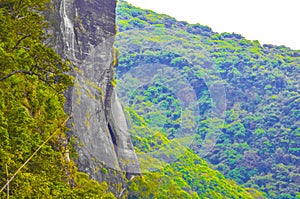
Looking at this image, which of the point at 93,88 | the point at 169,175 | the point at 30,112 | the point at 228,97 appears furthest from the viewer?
the point at 228,97

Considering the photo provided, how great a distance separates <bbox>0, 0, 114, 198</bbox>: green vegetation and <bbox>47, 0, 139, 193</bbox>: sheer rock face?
4745mm

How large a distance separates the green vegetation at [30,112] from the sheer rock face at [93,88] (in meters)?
4.75

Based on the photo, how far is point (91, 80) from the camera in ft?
76.2

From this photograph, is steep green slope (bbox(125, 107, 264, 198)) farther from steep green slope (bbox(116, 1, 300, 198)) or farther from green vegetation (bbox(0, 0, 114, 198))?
green vegetation (bbox(0, 0, 114, 198))

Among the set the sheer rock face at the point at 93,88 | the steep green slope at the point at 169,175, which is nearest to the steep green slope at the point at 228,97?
the steep green slope at the point at 169,175

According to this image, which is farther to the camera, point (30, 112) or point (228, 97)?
point (228, 97)

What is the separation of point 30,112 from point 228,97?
3114 inches

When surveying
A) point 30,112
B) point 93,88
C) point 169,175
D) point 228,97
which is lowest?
point 228,97

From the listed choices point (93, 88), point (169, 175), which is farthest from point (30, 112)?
point (169, 175)

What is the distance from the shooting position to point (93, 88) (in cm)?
2317

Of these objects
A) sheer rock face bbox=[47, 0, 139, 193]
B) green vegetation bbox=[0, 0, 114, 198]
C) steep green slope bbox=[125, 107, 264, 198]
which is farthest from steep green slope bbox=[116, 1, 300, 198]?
green vegetation bbox=[0, 0, 114, 198]

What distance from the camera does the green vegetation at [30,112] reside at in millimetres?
10117

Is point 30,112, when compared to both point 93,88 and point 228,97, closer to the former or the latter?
point 93,88

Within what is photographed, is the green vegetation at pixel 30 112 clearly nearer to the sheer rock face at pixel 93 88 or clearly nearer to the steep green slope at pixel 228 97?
the sheer rock face at pixel 93 88
